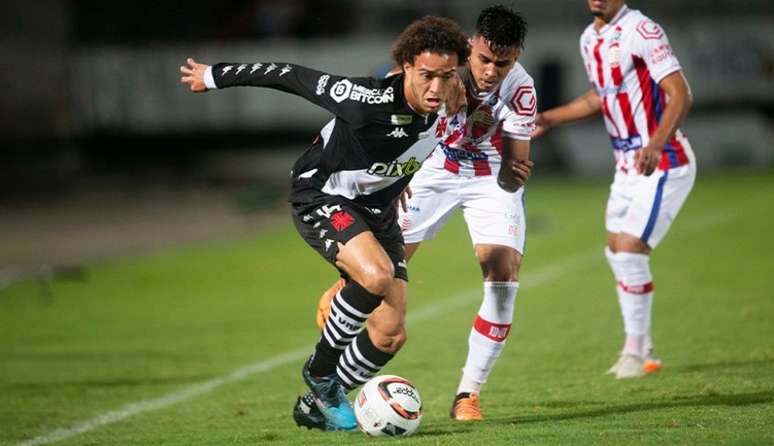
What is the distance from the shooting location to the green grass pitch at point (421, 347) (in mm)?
6961

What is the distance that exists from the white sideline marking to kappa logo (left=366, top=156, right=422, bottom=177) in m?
2.45

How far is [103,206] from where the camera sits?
2519 centimetres

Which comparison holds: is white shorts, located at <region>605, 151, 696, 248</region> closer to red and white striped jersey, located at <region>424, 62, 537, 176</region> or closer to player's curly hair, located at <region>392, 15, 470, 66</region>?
red and white striped jersey, located at <region>424, 62, 537, 176</region>

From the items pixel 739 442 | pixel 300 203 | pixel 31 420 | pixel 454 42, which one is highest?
pixel 454 42

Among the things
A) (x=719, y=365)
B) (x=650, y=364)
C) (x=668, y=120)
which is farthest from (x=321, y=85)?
(x=719, y=365)

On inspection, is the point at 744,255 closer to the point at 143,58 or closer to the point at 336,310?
the point at 336,310

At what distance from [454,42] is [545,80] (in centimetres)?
2378

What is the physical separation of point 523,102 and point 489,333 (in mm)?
1315

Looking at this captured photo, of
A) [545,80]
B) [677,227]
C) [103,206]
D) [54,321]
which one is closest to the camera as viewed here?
[54,321]

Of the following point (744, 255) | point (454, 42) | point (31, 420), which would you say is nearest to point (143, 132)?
point (744, 255)

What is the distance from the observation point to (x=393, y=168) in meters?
6.62

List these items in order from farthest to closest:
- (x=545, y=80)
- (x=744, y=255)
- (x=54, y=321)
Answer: (x=545, y=80), (x=744, y=255), (x=54, y=321)

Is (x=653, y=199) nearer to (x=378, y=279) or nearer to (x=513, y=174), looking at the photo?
(x=513, y=174)

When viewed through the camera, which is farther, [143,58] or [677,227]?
[143,58]
